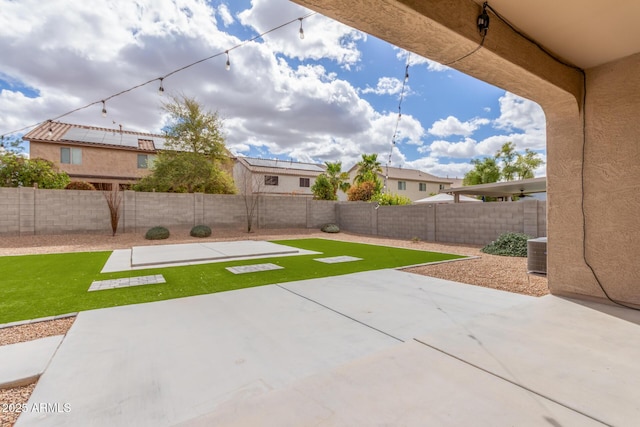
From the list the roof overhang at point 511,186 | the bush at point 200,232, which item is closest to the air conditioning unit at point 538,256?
the roof overhang at point 511,186

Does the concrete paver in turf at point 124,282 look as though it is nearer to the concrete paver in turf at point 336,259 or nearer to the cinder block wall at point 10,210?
the concrete paver in turf at point 336,259

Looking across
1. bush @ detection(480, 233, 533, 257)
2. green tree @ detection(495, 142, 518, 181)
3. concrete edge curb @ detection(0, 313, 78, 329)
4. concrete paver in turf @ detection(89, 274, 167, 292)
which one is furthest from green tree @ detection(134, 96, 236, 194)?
green tree @ detection(495, 142, 518, 181)

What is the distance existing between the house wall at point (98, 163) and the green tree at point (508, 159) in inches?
1177

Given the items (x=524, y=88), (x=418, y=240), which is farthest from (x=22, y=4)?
(x=418, y=240)

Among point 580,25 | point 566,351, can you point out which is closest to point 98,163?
point 580,25

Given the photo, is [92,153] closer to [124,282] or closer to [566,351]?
[124,282]

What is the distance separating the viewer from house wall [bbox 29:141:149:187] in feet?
60.2

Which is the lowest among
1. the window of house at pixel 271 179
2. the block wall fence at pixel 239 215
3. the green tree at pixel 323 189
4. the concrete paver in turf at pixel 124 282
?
the concrete paver in turf at pixel 124 282

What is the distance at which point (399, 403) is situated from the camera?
171 cm

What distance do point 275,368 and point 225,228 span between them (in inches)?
560

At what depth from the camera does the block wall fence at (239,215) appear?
10338mm

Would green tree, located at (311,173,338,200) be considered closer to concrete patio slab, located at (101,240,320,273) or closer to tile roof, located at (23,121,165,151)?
tile roof, located at (23,121,165,151)

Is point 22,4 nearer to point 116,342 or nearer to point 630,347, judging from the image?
point 116,342

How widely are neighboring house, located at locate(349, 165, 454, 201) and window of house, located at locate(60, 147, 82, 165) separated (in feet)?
78.8
